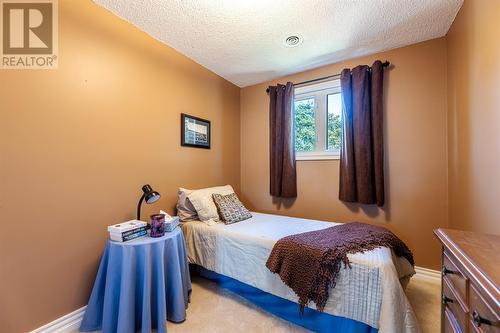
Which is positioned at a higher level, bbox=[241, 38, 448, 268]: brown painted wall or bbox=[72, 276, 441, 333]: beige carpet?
bbox=[241, 38, 448, 268]: brown painted wall

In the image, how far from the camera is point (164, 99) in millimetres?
2305

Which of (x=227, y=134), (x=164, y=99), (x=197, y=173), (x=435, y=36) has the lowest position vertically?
(x=197, y=173)

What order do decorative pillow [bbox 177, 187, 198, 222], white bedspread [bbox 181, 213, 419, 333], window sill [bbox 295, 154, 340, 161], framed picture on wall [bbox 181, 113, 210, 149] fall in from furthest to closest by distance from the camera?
window sill [bbox 295, 154, 340, 161]
framed picture on wall [bbox 181, 113, 210, 149]
decorative pillow [bbox 177, 187, 198, 222]
white bedspread [bbox 181, 213, 419, 333]

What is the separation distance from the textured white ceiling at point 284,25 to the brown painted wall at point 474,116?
323mm

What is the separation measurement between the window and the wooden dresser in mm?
1870

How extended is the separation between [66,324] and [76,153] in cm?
120

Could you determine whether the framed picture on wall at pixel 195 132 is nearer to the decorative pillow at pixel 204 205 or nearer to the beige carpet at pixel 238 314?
the decorative pillow at pixel 204 205

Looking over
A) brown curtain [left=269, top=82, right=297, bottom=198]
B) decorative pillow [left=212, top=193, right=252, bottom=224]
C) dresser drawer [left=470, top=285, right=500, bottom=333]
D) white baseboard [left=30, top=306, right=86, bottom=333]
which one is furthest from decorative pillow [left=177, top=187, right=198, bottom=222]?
dresser drawer [left=470, top=285, right=500, bottom=333]

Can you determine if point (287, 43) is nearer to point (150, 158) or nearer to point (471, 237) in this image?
point (150, 158)

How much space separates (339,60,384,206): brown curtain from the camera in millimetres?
Answer: 2332

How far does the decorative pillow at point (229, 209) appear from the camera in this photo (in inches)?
88.5

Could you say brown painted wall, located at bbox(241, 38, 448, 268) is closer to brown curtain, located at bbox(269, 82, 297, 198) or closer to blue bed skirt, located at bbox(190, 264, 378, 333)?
brown curtain, located at bbox(269, 82, 297, 198)

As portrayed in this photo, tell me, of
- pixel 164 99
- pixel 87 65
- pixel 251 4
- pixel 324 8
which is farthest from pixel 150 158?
pixel 324 8

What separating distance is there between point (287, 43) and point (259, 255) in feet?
6.82
